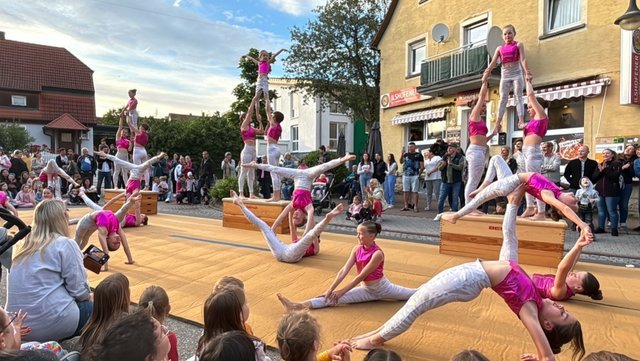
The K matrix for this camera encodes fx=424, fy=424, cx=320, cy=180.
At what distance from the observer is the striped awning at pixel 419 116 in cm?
1694

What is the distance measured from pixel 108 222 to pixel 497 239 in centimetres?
569

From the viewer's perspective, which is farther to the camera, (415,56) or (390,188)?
(415,56)

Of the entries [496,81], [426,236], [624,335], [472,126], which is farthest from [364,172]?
[624,335]

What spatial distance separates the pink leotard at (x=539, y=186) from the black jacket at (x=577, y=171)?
5.49 meters

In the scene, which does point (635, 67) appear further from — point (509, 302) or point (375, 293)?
point (509, 302)

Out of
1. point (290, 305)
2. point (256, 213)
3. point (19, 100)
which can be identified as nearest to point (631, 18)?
point (256, 213)

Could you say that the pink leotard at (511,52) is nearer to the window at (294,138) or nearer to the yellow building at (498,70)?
the yellow building at (498,70)

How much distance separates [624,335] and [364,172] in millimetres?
9855

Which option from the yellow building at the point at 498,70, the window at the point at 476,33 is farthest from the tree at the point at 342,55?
the window at the point at 476,33

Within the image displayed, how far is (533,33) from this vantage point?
13.9 meters

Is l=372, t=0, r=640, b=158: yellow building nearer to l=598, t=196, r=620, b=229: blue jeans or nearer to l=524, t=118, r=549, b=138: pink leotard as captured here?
l=598, t=196, r=620, b=229: blue jeans

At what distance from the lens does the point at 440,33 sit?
17.0 m

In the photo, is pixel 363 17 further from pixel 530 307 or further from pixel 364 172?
pixel 530 307

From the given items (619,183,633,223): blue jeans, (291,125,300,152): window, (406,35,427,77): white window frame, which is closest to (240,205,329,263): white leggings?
(619,183,633,223): blue jeans
